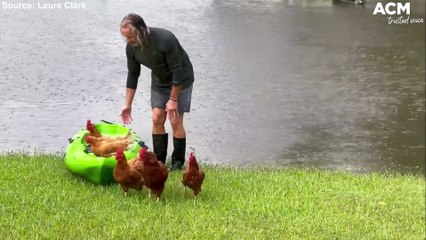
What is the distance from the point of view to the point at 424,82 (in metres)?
11.3

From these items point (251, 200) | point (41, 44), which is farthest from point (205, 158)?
point (41, 44)

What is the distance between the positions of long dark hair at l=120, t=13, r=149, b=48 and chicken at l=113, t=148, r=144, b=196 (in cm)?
105

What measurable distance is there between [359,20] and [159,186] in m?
10.9

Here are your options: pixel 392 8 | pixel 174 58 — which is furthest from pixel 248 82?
pixel 392 8

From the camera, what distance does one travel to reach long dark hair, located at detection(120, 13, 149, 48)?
20.3 ft

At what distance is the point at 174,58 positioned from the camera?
6473 millimetres

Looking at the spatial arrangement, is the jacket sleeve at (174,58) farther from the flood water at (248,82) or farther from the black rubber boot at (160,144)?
the flood water at (248,82)

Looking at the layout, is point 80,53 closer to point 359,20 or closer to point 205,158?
point 205,158

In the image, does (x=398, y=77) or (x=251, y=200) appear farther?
(x=398, y=77)

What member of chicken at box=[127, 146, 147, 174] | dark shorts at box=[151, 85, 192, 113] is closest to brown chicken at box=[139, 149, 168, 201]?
chicken at box=[127, 146, 147, 174]

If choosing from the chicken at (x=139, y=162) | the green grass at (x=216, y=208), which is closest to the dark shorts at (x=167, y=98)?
the green grass at (x=216, y=208)

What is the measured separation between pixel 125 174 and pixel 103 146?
2.91ft

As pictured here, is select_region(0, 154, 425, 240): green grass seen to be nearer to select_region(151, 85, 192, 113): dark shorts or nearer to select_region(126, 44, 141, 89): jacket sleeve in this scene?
select_region(151, 85, 192, 113): dark shorts

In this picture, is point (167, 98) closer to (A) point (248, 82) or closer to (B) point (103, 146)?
(B) point (103, 146)
